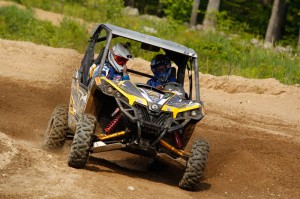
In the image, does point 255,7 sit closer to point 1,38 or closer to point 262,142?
point 1,38

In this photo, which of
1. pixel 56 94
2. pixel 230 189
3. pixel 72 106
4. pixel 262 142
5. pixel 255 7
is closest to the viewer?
pixel 230 189

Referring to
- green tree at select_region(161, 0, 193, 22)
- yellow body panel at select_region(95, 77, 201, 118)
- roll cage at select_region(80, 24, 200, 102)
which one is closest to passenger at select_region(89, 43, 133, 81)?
roll cage at select_region(80, 24, 200, 102)

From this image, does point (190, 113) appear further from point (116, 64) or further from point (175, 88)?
point (116, 64)

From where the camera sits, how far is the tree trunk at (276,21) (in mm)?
36125

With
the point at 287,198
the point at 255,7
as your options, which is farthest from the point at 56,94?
the point at 255,7

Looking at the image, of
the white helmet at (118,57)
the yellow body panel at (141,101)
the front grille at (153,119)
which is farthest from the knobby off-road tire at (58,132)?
the front grille at (153,119)

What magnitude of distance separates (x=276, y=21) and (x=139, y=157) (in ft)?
81.1

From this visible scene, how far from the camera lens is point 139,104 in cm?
1040

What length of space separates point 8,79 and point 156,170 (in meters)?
7.18

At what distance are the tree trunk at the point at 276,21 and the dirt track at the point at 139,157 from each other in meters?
14.5

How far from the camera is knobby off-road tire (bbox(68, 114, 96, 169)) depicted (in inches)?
399

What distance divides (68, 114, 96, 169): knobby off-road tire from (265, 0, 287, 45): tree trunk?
25078 mm

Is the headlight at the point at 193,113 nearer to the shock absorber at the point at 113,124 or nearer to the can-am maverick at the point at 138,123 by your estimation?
the can-am maverick at the point at 138,123

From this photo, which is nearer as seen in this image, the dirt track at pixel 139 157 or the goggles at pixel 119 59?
the dirt track at pixel 139 157
